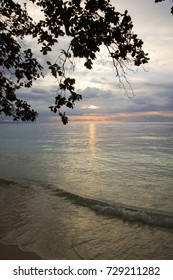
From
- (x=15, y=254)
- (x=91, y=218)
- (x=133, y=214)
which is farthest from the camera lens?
(x=133, y=214)

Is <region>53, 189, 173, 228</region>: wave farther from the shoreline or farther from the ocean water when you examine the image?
the shoreline

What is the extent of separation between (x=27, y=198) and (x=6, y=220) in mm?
3674

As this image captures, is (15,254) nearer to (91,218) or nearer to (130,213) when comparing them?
(91,218)

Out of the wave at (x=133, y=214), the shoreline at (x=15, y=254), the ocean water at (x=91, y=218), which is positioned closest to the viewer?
the shoreline at (x=15, y=254)

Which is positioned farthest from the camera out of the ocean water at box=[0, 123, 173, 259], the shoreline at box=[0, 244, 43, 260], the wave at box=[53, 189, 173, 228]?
the wave at box=[53, 189, 173, 228]

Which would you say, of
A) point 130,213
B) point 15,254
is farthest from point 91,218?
point 15,254

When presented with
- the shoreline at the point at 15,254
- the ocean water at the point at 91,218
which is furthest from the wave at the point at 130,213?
the shoreline at the point at 15,254

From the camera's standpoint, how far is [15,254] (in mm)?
7910

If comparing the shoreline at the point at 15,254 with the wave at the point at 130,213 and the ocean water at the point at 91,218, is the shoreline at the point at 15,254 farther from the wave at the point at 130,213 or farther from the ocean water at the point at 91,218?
the wave at the point at 130,213

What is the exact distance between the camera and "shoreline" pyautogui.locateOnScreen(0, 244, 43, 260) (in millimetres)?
7738

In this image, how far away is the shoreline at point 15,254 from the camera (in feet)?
25.4

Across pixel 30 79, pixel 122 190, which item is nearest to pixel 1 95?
pixel 30 79

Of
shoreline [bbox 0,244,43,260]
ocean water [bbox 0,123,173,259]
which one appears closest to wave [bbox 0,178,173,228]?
ocean water [bbox 0,123,173,259]
